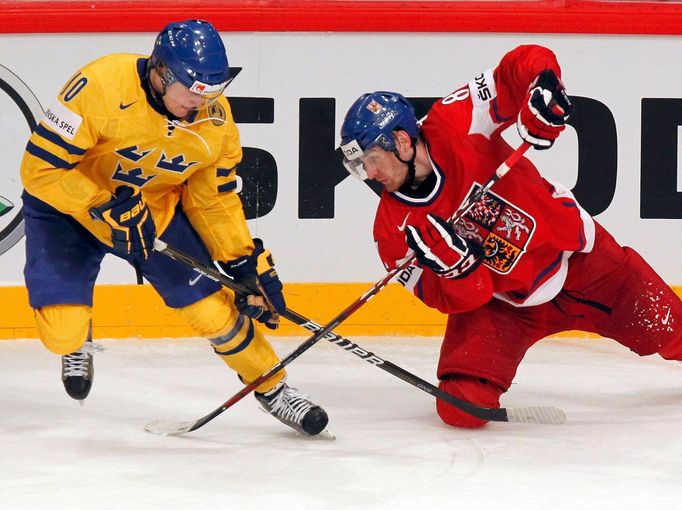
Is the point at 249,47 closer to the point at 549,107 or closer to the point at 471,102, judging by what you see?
the point at 471,102

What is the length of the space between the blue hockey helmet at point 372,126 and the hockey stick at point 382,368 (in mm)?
472

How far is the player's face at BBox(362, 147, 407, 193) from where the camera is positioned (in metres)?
3.08

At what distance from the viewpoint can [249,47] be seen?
14.4 feet

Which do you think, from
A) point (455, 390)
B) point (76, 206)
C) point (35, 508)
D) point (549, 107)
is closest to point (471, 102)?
point (549, 107)

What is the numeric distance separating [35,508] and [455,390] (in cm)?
136

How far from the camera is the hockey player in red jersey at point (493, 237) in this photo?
3062 mm

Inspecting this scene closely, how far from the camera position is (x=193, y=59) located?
9.46ft

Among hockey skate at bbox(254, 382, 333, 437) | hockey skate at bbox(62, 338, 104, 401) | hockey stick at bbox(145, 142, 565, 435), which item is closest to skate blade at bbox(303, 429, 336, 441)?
hockey skate at bbox(254, 382, 333, 437)

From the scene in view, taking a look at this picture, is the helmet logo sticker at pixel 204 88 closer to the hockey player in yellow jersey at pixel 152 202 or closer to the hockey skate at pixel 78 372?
the hockey player in yellow jersey at pixel 152 202

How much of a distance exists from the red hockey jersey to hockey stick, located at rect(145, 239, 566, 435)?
9.2 inches

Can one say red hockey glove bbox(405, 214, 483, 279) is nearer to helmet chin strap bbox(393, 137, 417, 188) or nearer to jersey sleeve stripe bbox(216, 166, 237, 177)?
helmet chin strap bbox(393, 137, 417, 188)

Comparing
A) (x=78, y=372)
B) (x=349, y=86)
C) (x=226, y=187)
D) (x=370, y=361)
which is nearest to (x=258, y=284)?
(x=226, y=187)

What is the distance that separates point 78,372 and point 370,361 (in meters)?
0.88

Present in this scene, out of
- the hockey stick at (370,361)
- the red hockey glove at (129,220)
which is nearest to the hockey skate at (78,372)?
the hockey stick at (370,361)
